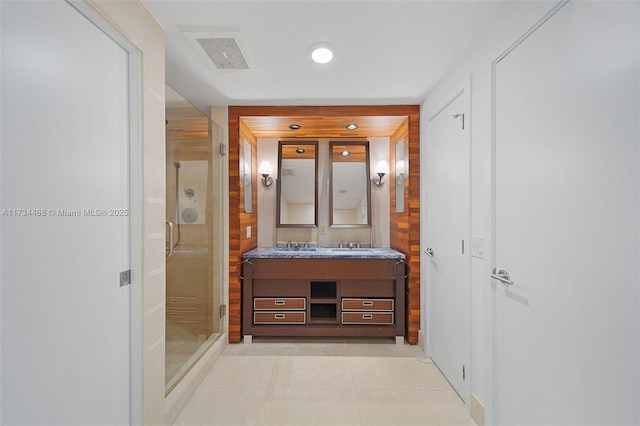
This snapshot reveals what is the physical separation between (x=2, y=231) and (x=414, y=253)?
8.84 feet

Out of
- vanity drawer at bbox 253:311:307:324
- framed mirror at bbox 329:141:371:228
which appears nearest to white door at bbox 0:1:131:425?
vanity drawer at bbox 253:311:307:324

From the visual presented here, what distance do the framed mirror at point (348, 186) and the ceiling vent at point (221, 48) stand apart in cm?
165

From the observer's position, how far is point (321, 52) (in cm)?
182

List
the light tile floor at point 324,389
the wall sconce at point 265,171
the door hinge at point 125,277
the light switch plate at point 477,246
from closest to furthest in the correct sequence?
1. the door hinge at point 125,277
2. the light switch plate at point 477,246
3. the light tile floor at point 324,389
4. the wall sconce at point 265,171

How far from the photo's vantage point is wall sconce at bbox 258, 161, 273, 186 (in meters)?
3.44

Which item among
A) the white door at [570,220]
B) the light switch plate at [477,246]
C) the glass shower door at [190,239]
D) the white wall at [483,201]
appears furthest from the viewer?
the glass shower door at [190,239]

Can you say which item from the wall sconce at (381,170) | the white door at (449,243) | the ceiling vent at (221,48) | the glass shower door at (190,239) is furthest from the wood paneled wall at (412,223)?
the glass shower door at (190,239)

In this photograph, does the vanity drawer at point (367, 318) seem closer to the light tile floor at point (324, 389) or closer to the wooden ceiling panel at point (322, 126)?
the light tile floor at point (324, 389)

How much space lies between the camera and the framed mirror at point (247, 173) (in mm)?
3014

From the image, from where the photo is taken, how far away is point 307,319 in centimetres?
291


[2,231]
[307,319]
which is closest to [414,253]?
[307,319]

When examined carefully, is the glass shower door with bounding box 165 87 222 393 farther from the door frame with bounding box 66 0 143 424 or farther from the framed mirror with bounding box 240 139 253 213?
the door frame with bounding box 66 0 143 424

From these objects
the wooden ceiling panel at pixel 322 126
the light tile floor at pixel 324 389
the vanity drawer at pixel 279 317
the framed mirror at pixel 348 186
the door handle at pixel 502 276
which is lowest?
the light tile floor at pixel 324 389

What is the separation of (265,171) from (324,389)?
2349 millimetres
